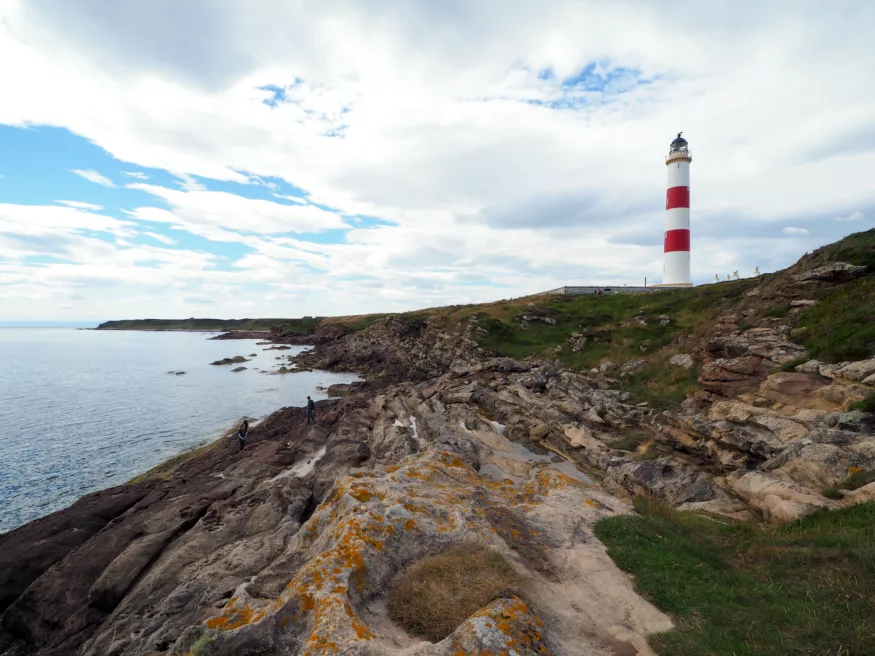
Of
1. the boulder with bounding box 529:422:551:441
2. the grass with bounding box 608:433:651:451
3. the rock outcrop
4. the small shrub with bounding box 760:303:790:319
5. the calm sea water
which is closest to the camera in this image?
the rock outcrop

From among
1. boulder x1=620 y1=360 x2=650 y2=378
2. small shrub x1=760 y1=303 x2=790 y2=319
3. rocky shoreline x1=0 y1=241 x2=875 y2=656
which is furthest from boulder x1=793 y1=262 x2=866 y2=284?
boulder x1=620 y1=360 x2=650 y2=378

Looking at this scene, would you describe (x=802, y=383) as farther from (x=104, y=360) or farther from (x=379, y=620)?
(x=104, y=360)

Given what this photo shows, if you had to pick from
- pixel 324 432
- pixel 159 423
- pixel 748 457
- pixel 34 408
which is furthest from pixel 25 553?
pixel 34 408

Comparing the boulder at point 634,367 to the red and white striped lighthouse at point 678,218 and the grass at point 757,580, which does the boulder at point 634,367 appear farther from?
the red and white striped lighthouse at point 678,218

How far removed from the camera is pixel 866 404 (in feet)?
50.4

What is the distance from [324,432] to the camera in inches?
1252

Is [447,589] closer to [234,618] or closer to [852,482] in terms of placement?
[234,618]

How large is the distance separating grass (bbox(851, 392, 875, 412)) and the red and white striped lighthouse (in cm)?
5472

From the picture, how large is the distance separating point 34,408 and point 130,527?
4706 cm

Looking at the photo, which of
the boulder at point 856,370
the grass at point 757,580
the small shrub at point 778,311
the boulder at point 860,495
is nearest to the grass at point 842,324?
the boulder at point 856,370

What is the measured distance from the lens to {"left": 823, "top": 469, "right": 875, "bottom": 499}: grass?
12.3 metres

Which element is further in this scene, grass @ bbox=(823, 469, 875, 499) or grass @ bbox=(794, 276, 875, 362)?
grass @ bbox=(794, 276, 875, 362)

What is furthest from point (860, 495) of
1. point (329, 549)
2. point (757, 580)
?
point (329, 549)

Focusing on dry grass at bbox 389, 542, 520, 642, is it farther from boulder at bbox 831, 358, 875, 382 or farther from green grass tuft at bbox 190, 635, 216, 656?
boulder at bbox 831, 358, 875, 382
